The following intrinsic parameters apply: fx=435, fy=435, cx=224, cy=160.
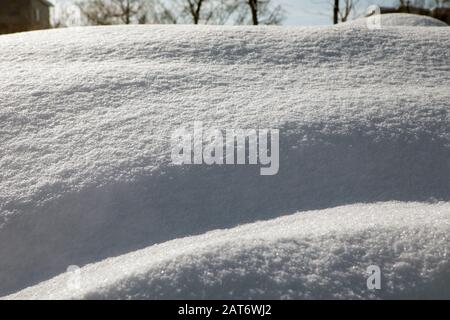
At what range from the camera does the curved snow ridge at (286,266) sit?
1060 mm

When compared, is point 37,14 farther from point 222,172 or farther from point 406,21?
point 222,172

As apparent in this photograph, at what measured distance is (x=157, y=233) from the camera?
4.53ft

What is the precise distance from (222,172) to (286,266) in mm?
551

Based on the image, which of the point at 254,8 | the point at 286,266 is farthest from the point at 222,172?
the point at 254,8

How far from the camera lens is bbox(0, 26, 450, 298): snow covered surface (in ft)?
3.67

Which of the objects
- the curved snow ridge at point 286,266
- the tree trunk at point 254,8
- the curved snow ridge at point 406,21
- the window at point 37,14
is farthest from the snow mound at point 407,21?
the window at point 37,14

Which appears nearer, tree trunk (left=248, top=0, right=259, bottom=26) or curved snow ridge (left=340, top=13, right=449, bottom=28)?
curved snow ridge (left=340, top=13, right=449, bottom=28)

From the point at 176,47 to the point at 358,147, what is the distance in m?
1.37

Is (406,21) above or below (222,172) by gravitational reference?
above

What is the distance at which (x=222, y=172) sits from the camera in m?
1.59

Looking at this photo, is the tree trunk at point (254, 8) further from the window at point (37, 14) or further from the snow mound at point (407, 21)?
the window at point (37, 14)

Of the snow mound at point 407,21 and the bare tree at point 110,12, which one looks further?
the bare tree at point 110,12

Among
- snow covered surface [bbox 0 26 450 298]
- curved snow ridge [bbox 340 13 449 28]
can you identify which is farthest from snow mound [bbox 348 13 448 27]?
snow covered surface [bbox 0 26 450 298]

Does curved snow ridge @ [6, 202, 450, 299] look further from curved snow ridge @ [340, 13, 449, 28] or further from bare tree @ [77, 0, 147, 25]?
bare tree @ [77, 0, 147, 25]
